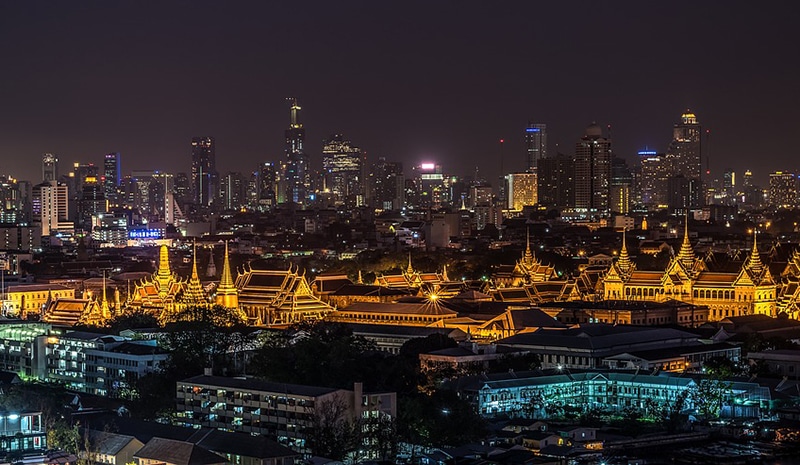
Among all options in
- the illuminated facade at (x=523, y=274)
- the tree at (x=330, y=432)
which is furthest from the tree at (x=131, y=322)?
the tree at (x=330, y=432)

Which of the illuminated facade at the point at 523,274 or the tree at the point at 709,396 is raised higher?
the illuminated facade at the point at 523,274

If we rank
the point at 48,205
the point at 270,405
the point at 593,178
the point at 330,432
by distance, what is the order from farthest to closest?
the point at 593,178 < the point at 48,205 < the point at 270,405 < the point at 330,432

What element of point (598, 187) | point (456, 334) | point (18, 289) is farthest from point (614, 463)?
point (598, 187)

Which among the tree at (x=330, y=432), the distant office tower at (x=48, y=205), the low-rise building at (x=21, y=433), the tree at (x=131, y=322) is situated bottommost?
the tree at (x=330, y=432)

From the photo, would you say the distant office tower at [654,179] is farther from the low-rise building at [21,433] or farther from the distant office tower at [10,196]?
the low-rise building at [21,433]

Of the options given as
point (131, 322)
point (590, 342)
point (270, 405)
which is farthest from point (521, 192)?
point (270, 405)

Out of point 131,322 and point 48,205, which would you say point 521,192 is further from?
point 131,322
